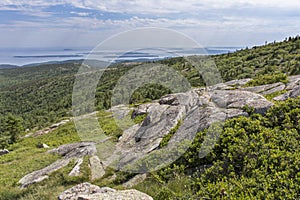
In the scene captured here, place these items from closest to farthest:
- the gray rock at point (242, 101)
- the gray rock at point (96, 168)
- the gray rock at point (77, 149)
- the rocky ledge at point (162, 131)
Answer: the rocky ledge at point (162, 131) < the gray rock at point (242, 101) < the gray rock at point (96, 168) < the gray rock at point (77, 149)

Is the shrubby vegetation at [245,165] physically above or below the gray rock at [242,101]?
below

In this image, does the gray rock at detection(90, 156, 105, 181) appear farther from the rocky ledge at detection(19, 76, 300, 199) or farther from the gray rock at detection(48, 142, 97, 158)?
the gray rock at detection(48, 142, 97, 158)

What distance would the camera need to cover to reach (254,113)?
28.1 feet

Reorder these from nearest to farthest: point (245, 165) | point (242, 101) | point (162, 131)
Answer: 1. point (245, 165)
2. point (242, 101)
3. point (162, 131)

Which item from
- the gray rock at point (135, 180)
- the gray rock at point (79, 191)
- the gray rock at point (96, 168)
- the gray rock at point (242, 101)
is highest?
the gray rock at point (242, 101)

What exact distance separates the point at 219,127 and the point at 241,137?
3.05 ft

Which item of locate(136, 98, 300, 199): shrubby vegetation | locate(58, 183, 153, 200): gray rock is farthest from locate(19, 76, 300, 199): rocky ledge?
locate(136, 98, 300, 199): shrubby vegetation

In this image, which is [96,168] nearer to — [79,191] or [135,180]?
[135,180]

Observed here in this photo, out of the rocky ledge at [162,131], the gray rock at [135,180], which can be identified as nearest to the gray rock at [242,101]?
the rocky ledge at [162,131]

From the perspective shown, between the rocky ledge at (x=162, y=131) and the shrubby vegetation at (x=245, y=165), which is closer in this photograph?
the shrubby vegetation at (x=245, y=165)

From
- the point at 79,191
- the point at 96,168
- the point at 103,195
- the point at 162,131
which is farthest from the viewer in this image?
the point at 162,131

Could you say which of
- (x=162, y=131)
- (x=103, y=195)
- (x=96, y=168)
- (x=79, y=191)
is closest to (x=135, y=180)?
(x=79, y=191)

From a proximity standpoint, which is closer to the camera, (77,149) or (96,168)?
(96,168)

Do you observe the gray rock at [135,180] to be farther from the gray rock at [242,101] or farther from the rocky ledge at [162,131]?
the gray rock at [242,101]
